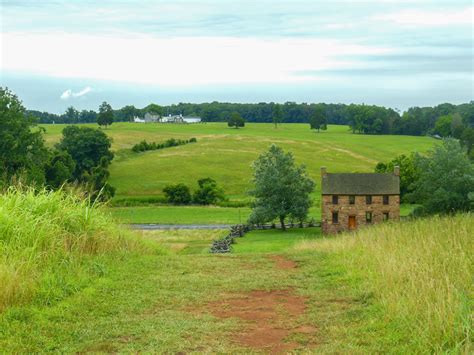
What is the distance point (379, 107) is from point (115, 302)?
595ft

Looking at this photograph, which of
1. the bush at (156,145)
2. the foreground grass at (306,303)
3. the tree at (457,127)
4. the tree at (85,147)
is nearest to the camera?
the foreground grass at (306,303)

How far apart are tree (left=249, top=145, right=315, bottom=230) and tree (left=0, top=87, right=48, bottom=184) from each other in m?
21.6

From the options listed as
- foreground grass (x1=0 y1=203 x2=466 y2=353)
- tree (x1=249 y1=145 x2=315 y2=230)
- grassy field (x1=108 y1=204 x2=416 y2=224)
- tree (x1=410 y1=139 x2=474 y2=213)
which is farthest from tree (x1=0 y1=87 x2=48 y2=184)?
foreground grass (x1=0 y1=203 x2=466 y2=353)

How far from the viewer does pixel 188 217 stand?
7162cm

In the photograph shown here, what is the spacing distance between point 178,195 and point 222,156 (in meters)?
34.5

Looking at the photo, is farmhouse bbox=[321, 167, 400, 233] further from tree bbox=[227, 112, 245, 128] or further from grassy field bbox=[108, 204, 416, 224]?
tree bbox=[227, 112, 245, 128]

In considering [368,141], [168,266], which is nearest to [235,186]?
[368,141]

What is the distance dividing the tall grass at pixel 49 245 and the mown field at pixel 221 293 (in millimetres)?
34

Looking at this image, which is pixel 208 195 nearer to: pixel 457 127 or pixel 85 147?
pixel 85 147

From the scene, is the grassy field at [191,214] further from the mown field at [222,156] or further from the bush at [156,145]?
the bush at [156,145]

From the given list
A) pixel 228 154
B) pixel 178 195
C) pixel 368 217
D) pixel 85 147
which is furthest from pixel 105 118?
pixel 368 217

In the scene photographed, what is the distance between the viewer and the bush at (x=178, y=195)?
8488 cm

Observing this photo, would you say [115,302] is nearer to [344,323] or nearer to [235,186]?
[344,323]

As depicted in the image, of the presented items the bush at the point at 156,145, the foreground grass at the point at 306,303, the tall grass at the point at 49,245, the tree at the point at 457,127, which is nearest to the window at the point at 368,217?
the foreground grass at the point at 306,303
